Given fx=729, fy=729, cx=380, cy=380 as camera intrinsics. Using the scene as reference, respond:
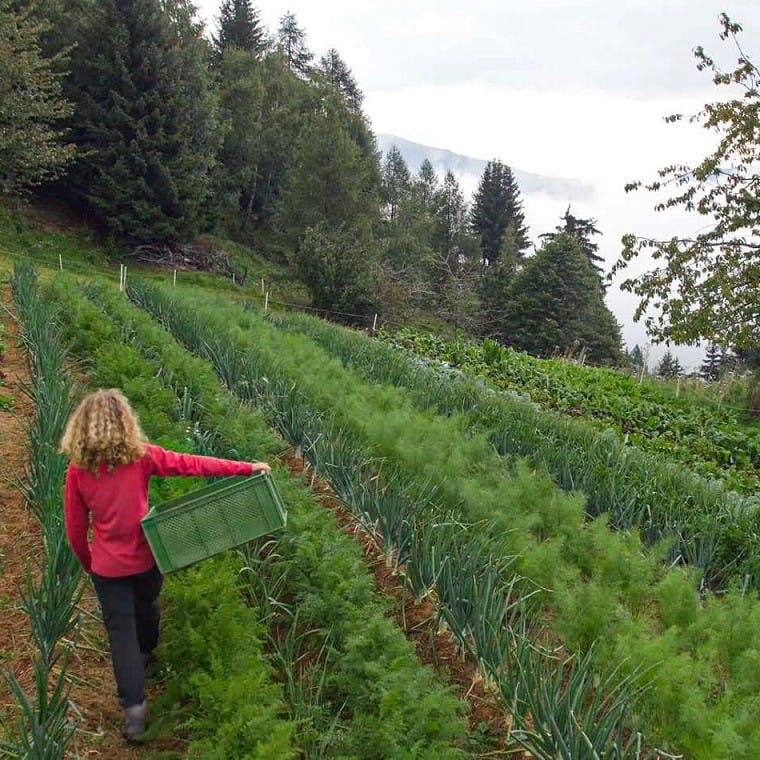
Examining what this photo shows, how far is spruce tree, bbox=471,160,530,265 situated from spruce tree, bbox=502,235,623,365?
1418cm

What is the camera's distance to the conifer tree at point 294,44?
4528 cm

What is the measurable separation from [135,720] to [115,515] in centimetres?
72

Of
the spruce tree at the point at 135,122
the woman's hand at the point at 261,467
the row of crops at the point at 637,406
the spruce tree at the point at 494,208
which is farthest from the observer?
the spruce tree at the point at 494,208

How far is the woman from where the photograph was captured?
2578 mm

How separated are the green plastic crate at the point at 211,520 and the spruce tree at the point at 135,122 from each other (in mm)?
21074

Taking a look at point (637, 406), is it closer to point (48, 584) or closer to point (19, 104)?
point (48, 584)

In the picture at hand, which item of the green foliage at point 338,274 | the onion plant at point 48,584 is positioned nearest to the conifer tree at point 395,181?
the green foliage at point 338,274

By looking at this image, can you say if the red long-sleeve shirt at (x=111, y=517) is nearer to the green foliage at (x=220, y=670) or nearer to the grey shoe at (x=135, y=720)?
the green foliage at (x=220, y=670)

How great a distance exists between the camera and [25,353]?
290 inches

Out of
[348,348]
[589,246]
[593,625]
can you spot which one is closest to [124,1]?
[348,348]

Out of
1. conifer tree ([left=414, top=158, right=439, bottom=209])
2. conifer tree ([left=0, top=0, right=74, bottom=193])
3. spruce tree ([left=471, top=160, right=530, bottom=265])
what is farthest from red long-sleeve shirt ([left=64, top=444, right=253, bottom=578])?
spruce tree ([left=471, top=160, right=530, bottom=265])

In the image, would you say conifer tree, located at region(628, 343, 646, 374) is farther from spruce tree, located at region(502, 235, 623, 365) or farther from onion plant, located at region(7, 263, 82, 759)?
onion plant, located at region(7, 263, 82, 759)

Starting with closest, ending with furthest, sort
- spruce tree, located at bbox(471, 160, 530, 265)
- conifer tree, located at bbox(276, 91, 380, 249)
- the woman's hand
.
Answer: the woman's hand → conifer tree, located at bbox(276, 91, 380, 249) → spruce tree, located at bbox(471, 160, 530, 265)

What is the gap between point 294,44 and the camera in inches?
1810
